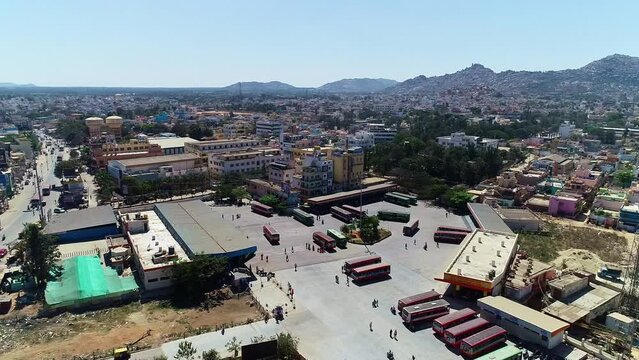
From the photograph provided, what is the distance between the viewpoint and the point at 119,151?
6538 centimetres

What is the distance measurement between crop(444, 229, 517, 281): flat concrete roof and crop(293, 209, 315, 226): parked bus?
48.4 feet

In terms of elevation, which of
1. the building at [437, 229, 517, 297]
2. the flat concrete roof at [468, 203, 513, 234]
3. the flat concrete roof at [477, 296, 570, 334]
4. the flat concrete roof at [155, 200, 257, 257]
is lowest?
the flat concrete roof at [477, 296, 570, 334]

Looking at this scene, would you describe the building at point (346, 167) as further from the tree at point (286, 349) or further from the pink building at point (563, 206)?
the tree at point (286, 349)

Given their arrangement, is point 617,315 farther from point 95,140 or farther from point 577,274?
point 95,140

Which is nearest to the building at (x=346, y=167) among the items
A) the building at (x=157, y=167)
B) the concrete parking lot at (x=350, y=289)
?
the concrete parking lot at (x=350, y=289)

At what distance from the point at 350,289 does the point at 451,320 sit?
7225 millimetres

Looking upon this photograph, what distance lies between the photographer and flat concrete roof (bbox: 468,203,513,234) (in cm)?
3824

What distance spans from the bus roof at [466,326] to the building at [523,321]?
43.8 inches

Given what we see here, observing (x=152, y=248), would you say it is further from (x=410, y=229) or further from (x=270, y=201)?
(x=410, y=229)

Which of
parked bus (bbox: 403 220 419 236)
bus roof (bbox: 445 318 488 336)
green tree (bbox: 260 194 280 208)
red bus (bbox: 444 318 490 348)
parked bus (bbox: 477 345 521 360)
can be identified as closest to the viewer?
parked bus (bbox: 477 345 521 360)

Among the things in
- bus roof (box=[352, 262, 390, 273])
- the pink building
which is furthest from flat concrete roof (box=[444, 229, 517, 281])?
the pink building

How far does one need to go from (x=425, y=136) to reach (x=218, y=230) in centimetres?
6285

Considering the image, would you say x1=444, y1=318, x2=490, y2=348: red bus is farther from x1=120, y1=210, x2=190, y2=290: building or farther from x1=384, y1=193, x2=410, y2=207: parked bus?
x1=384, y1=193, x2=410, y2=207: parked bus

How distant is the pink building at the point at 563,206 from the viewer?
149 feet
